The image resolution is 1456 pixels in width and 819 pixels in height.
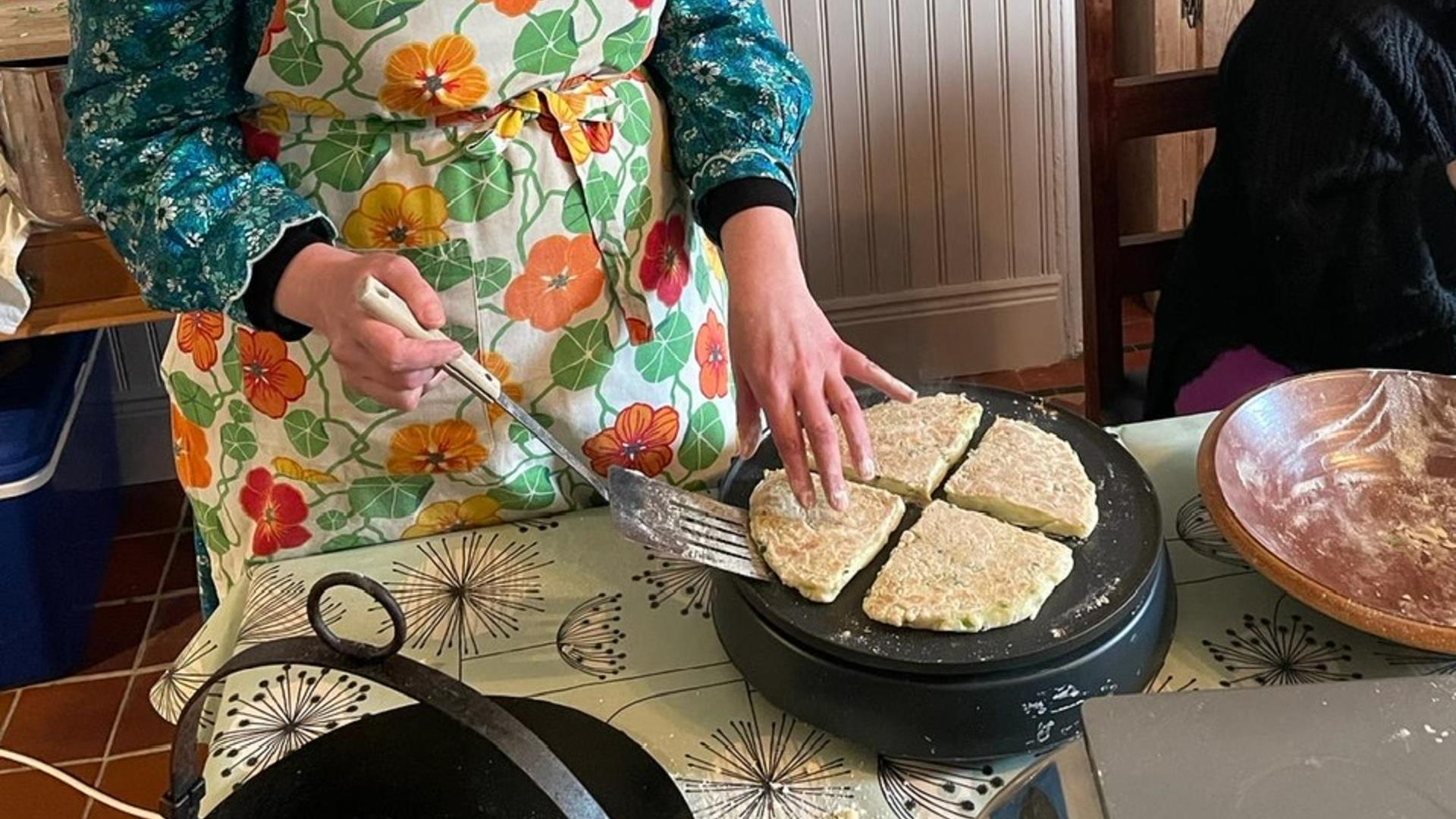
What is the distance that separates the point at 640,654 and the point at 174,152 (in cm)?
47

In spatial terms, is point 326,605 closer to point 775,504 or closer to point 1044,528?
point 775,504

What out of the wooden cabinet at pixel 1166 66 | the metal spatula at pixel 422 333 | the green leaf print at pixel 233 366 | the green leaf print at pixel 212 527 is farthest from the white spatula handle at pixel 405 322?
the wooden cabinet at pixel 1166 66

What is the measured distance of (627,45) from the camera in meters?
1.05

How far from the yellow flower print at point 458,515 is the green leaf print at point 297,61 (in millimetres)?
328

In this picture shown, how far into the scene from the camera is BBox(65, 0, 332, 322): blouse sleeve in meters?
0.90

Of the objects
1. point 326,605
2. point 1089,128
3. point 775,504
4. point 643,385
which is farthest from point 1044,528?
point 1089,128

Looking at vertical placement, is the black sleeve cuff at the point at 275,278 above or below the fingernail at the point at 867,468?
above

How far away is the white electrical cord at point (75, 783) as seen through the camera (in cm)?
192

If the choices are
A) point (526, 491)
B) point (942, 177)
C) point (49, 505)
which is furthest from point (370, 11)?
point (942, 177)

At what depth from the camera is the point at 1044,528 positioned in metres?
0.85

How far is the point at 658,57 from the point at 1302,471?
0.58 metres

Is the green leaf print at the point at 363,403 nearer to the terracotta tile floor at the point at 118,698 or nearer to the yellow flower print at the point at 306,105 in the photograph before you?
the yellow flower print at the point at 306,105

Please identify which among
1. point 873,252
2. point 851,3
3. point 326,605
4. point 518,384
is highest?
point 851,3

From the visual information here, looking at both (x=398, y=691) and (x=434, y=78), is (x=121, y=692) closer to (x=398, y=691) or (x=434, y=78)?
(x=434, y=78)
